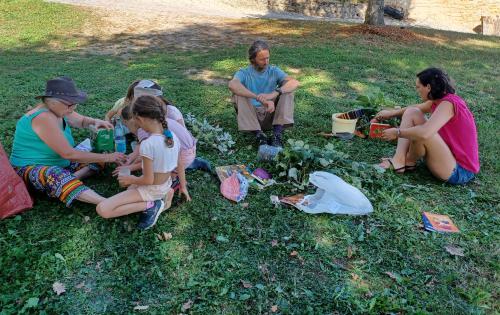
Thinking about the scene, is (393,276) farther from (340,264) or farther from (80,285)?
(80,285)

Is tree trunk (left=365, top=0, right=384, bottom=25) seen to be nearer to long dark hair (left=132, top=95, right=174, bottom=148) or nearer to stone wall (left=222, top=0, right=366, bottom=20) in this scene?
stone wall (left=222, top=0, right=366, bottom=20)

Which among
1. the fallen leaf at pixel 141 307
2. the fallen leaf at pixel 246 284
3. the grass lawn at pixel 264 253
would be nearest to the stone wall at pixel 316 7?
the grass lawn at pixel 264 253

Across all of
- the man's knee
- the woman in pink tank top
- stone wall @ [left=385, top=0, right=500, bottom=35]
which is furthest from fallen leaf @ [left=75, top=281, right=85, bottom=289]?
stone wall @ [left=385, top=0, right=500, bottom=35]

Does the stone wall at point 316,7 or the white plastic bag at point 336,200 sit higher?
the stone wall at point 316,7

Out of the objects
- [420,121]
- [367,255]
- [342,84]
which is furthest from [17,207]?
[342,84]

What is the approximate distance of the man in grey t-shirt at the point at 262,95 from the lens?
14.6 ft

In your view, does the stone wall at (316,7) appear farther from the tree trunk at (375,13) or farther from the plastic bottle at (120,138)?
the plastic bottle at (120,138)

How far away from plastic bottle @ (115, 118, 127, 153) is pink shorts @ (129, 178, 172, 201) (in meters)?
0.93

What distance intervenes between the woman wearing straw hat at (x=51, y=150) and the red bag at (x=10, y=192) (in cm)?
13

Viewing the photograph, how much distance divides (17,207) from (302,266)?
2.14 m

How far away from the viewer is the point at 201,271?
278cm

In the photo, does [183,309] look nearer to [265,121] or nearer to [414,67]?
[265,121]

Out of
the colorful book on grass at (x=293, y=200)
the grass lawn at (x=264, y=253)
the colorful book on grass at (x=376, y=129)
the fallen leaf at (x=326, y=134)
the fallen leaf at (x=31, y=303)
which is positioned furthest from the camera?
the fallen leaf at (x=326, y=134)

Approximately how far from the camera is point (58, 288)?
102 inches
